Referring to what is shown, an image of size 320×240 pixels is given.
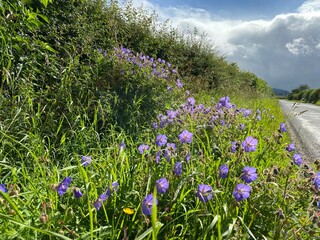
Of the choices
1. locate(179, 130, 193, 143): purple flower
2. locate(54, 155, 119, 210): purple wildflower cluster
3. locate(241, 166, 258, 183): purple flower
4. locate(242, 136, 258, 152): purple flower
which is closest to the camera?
locate(54, 155, 119, 210): purple wildflower cluster

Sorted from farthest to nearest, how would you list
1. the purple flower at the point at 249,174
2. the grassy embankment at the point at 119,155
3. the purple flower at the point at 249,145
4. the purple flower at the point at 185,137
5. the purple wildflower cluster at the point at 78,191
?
the purple flower at the point at 185,137
the purple flower at the point at 249,145
the purple flower at the point at 249,174
the grassy embankment at the point at 119,155
the purple wildflower cluster at the point at 78,191

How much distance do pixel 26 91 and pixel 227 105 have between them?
2.10 m

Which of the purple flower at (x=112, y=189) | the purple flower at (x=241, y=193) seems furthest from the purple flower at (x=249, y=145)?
the purple flower at (x=112, y=189)

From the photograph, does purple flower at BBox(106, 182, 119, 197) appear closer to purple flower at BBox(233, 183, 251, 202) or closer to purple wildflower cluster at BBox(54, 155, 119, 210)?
purple wildflower cluster at BBox(54, 155, 119, 210)

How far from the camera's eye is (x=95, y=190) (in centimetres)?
179

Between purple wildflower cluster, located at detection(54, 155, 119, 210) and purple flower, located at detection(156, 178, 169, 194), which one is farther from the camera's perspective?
purple flower, located at detection(156, 178, 169, 194)

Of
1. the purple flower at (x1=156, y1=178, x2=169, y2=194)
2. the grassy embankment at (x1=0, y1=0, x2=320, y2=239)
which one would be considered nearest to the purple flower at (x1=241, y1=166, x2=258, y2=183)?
the grassy embankment at (x1=0, y1=0, x2=320, y2=239)

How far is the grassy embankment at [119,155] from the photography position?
5.17ft

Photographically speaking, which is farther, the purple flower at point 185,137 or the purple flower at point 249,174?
the purple flower at point 185,137

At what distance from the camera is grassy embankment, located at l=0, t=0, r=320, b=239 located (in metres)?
1.58

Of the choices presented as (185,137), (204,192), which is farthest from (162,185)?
(185,137)

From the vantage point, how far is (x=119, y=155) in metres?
2.04

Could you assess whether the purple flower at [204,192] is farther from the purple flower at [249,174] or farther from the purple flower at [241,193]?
the purple flower at [249,174]

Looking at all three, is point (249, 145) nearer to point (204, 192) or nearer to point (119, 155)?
point (204, 192)
